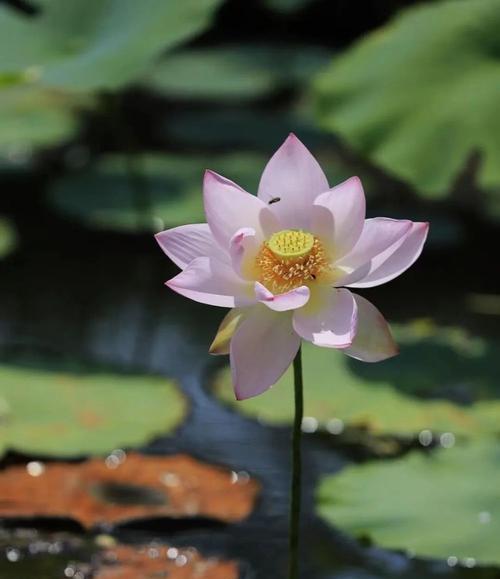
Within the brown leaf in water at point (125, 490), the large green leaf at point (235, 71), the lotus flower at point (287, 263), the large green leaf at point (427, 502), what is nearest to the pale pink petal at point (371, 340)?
the lotus flower at point (287, 263)

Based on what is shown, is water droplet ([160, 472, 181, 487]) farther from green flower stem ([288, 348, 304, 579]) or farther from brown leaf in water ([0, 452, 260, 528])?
green flower stem ([288, 348, 304, 579])

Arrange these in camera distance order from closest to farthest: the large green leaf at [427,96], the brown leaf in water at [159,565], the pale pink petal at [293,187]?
the pale pink petal at [293,187] < the brown leaf in water at [159,565] < the large green leaf at [427,96]

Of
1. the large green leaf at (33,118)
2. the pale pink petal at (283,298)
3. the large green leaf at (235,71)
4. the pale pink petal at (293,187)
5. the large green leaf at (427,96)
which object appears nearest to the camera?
the pale pink petal at (283,298)

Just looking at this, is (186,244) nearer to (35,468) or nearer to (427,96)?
(35,468)

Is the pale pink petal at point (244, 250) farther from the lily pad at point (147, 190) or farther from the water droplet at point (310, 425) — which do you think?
the lily pad at point (147, 190)

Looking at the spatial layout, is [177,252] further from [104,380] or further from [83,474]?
[104,380]

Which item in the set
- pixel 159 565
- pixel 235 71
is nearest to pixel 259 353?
pixel 159 565

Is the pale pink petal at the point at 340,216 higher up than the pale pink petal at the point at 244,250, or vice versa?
the pale pink petal at the point at 340,216
